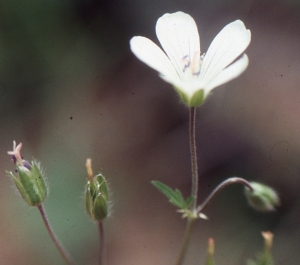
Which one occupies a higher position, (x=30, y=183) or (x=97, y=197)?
(x=30, y=183)

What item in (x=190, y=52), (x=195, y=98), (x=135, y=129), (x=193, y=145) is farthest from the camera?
(x=135, y=129)

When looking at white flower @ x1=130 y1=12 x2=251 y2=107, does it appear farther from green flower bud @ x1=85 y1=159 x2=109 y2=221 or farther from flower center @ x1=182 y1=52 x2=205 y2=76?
green flower bud @ x1=85 y1=159 x2=109 y2=221

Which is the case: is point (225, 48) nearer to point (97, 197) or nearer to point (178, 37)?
point (178, 37)

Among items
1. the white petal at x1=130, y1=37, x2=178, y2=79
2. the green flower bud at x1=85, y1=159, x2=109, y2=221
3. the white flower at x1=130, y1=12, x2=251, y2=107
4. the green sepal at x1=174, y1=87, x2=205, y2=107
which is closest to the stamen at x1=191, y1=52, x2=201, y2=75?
the white flower at x1=130, y1=12, x2=251, y2=107

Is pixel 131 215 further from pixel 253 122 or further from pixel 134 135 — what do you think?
pixel 253 122

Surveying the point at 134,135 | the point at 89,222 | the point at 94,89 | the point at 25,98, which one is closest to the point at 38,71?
the point at 25,98

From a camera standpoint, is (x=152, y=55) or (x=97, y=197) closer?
(x=152, y=55)

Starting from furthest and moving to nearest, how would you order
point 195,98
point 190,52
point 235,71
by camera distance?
point 190,52, point 195,98, point 235,71

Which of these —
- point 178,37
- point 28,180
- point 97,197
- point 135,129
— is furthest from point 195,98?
point 135,129

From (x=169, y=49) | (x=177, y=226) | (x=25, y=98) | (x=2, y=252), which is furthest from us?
(x=25, y=98)
